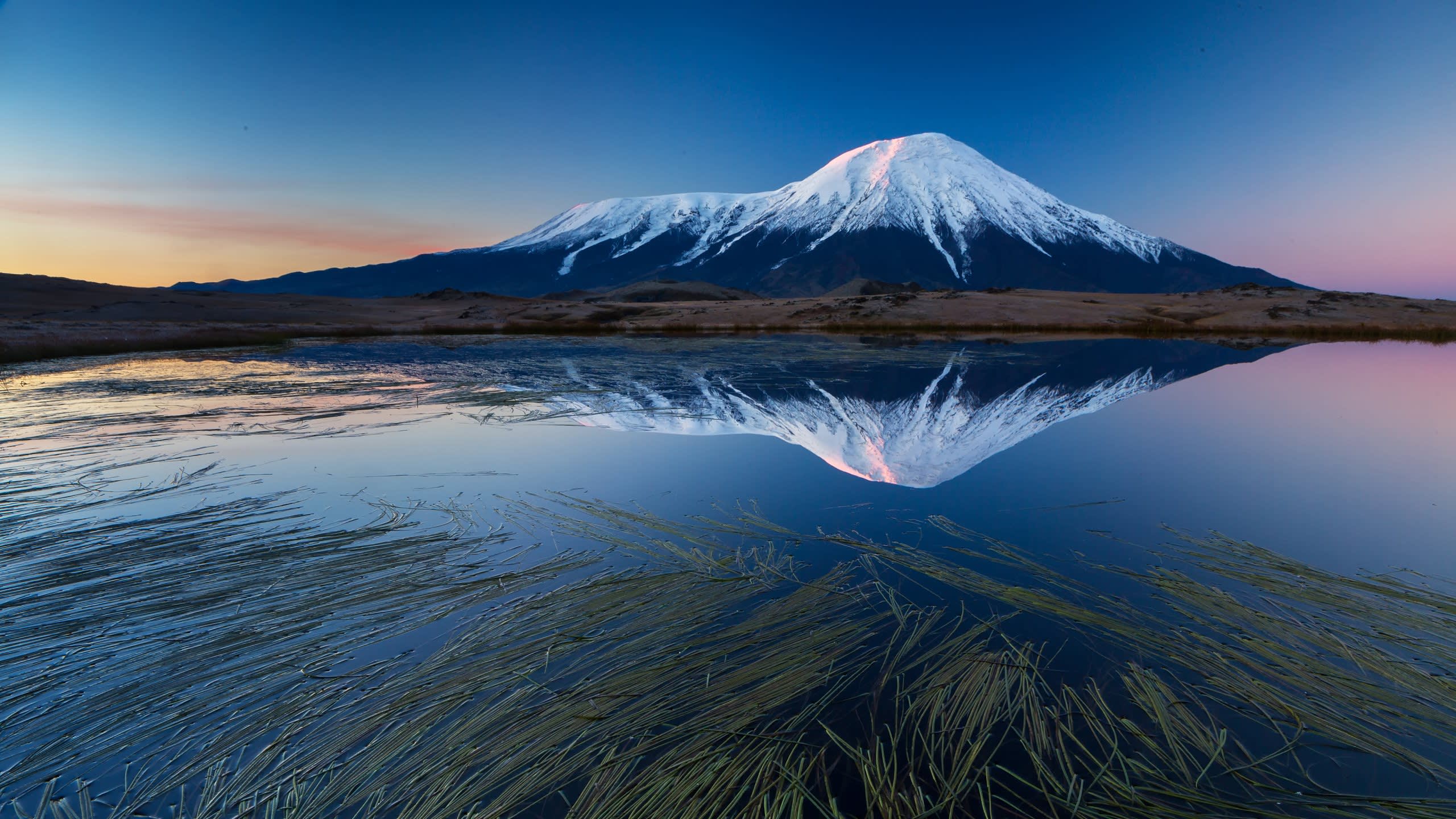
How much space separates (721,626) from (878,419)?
9.64 m

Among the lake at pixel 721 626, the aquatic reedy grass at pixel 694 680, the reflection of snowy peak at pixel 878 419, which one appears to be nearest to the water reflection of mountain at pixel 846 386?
the reflection of snowy peak at pixel 878 419

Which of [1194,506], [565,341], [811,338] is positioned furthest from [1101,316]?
[1194,506]

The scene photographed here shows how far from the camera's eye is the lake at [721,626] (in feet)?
10.4

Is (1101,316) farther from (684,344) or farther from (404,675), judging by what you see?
(404,675)

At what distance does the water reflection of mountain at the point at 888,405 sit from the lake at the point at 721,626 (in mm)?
330

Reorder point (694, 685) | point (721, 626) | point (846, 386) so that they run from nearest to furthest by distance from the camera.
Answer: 1. point (694, 685)
2. point (721, 626)
3. point (846, 386)

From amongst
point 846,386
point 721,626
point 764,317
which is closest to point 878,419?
point 846,386

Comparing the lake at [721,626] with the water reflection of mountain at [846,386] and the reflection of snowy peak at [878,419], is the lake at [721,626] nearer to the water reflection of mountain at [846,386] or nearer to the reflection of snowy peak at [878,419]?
the reflection of snowy peak at [878,419]

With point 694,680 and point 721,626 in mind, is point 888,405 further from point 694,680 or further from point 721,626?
point 694,680

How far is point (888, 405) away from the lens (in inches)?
608

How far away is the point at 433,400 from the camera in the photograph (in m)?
15.6

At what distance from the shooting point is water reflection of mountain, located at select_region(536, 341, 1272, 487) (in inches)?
418

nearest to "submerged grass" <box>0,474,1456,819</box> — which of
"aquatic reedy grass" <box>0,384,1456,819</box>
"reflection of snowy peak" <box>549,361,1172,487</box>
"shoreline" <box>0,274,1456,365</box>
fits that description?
"aquatic reedy grass" <box>0,384,1456,819</box>

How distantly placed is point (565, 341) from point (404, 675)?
42239mm
